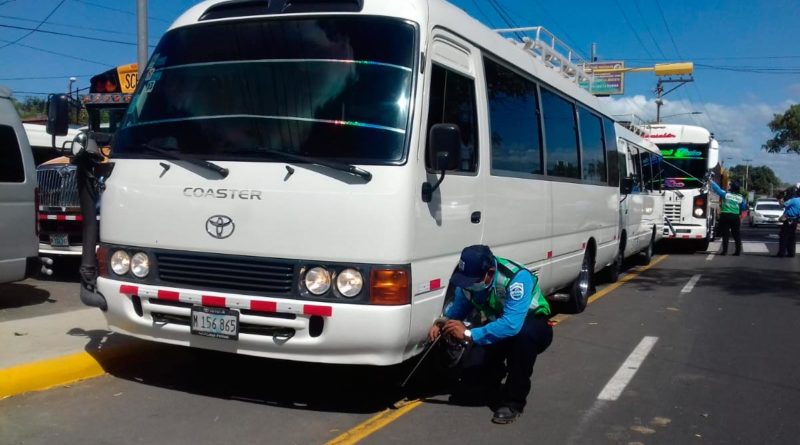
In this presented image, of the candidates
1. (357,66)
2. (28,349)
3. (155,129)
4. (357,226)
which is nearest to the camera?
(357,226)

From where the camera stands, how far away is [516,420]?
5148mm

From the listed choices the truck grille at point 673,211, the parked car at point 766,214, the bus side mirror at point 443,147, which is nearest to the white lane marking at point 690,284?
the truck grille at point 673,211

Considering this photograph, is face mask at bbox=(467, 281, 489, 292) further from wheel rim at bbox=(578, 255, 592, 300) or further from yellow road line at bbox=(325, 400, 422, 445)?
wheel rim at bbox=(578, 255, 592, 300)

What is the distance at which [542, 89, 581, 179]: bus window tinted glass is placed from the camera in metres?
7.99

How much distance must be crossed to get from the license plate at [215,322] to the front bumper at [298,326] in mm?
40

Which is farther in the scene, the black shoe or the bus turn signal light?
the black shoe

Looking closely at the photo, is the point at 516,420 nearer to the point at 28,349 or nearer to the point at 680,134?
the point at 28,349

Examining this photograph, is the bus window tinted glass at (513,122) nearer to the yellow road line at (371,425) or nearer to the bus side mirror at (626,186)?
the yellow road line at (371,425)

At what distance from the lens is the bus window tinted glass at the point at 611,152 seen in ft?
36.2

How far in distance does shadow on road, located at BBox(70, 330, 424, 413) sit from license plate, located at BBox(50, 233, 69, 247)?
4.43 metres

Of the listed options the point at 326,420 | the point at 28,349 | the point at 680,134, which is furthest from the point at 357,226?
the point at 680,134

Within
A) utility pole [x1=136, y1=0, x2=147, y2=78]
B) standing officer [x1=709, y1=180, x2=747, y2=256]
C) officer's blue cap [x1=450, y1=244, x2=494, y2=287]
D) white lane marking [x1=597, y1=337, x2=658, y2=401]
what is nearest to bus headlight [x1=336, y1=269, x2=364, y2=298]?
officer's blue cap [x1=450, y1=244, x2=494, y2=287]

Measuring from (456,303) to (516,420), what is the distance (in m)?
0.93

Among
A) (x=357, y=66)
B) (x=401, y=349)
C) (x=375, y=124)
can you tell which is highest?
(x=357, y=66)
